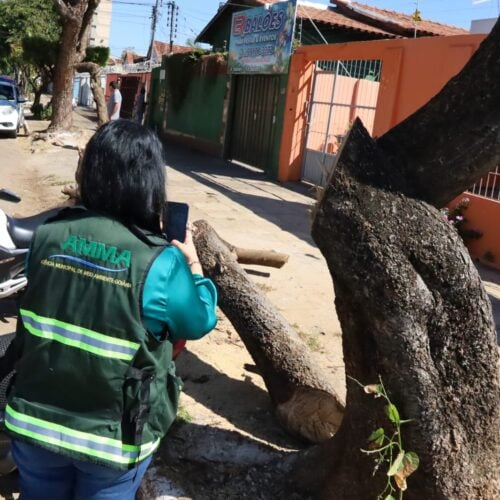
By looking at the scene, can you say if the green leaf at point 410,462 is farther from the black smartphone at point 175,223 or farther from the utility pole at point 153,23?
the utility pole at point 153,23

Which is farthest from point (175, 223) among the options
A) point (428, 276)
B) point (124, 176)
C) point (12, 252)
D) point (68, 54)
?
point (68, 54)

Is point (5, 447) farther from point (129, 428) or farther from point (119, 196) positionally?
point (119, 196)

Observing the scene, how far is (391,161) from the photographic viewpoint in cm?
233

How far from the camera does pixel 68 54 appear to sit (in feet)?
57.6

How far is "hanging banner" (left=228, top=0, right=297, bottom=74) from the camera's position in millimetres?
14085

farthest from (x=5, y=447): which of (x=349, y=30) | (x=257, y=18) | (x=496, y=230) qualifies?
(x=349, y=30)

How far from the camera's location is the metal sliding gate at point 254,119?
15203 millimetres

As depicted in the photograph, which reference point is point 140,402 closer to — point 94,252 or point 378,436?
point 94,252

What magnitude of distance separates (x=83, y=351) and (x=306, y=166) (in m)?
12.7

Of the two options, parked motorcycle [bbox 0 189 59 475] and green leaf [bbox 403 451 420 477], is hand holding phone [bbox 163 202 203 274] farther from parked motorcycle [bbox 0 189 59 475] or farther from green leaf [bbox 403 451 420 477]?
parked motorcycle [bbox 0 189 59 475]

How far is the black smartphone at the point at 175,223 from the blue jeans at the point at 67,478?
25.5 inches

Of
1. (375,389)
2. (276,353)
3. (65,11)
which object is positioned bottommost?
(276,353)

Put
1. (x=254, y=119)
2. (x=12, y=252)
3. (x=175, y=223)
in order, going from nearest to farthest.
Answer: (x=175, y=223)
(x=12, y=252)
(x=254, y=119)

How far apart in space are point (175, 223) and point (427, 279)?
89 centimetres
